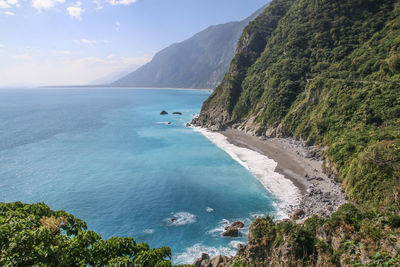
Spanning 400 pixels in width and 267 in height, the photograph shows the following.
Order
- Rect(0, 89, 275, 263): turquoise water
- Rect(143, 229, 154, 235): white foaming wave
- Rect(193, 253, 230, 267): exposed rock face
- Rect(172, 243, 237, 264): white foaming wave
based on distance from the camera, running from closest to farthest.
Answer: Rect(193, 253, 230, 267): exposed rock face
Rect(172, 243, 237, 264): white foaming wave
Rect(143, 229, 154, 235): white foaming wave
Rect(0, 89, 275, 263): turquoise water

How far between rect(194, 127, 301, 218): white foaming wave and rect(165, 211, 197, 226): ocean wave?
12.1 m

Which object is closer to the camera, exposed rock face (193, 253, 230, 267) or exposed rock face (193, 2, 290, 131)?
exposed rock face (193, 253, 230, 267)

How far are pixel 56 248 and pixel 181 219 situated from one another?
958 inches

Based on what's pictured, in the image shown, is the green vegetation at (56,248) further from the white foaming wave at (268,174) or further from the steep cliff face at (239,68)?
the steep cliff face at (239,68)

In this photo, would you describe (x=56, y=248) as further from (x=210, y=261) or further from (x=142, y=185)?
(x=142, y=185)

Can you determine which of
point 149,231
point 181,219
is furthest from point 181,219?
point 149,231

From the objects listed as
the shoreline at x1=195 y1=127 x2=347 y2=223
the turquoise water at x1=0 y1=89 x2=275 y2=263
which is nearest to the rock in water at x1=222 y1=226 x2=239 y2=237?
the turquoise water at x1=0 y1=89 x2=275 y2=263

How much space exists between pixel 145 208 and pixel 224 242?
13.3 m

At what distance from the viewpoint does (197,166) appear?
173 ft

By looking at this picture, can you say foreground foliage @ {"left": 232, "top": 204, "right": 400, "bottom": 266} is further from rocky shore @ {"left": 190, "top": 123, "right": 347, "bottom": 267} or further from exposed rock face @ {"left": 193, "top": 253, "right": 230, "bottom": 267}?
exposed rock face @ {"left": 193, "top": 253, "right": 230, "bottom": 267}

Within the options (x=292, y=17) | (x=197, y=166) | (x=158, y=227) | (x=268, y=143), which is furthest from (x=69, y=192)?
(x=292, y=17)

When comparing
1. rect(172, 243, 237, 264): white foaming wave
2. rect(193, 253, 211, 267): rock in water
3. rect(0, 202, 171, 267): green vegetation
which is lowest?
rect(172, 243, 237, 264): white foaming wave

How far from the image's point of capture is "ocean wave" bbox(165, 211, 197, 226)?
32.1 metres

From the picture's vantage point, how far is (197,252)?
1051 inches
